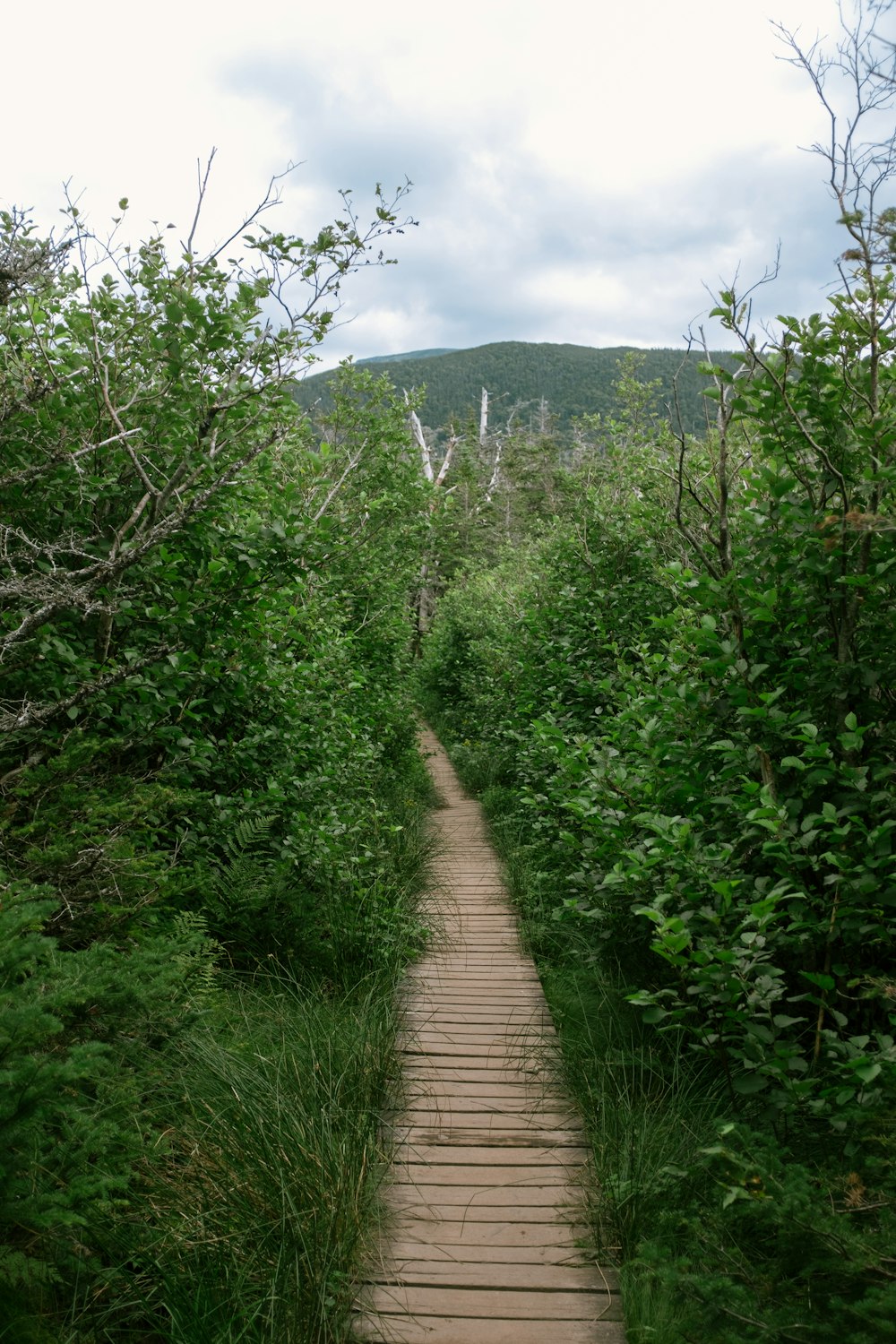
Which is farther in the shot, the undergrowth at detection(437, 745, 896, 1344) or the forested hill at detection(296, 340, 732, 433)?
the forested hill at detection(296, 340, 732, 433)

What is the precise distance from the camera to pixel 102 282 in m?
5.49

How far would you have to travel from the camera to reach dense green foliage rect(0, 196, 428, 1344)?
8.86 feet

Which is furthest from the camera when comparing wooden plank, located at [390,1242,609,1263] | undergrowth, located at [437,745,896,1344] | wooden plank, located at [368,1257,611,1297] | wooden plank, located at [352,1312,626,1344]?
wooden plank, located at [390,1242,609,1263]

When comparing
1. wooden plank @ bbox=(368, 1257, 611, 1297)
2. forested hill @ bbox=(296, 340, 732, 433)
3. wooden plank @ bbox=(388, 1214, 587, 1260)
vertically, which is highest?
forested hill @ bbox=(296, 340, 732, 433)

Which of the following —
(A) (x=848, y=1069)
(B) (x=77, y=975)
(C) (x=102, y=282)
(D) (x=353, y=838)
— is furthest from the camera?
(D) (x=353, y=838)

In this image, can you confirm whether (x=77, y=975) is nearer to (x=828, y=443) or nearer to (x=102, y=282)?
(x=828, y=443)

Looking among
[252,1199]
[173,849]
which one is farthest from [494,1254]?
[173,849]

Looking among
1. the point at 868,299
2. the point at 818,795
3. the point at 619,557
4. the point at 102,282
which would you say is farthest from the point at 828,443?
the point at 619,557

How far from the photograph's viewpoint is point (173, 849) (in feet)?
17.0

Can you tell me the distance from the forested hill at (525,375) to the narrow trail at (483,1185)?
80.9 meters

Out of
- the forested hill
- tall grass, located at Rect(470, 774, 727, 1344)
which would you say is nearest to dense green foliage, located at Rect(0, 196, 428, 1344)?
tall grass, located at Rect(470, 774, 727, 1344)

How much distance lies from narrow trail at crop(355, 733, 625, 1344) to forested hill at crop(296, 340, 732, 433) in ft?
265

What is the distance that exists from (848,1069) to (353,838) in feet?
11.8

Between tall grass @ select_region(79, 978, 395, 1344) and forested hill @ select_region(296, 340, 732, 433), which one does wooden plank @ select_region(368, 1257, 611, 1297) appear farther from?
forested hill @ select_region(296, 340, 732, 433)
